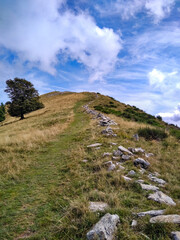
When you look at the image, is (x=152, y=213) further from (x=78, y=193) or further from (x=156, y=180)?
(x=78, y=193)

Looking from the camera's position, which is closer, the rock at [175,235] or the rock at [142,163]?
the rock at [175,235]

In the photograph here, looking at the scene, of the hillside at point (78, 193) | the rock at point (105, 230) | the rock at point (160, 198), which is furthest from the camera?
the rock at point (160, 198)

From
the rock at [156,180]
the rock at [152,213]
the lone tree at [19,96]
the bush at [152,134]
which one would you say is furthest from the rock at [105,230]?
the lone tree at [19,96]

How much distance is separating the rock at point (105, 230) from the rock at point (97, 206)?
0.43 meters

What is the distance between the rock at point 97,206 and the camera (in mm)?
2996

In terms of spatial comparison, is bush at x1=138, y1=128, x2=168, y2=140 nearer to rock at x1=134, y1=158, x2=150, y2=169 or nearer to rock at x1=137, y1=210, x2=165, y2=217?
rock at x1=134, y1=158, x2=150, y2=169

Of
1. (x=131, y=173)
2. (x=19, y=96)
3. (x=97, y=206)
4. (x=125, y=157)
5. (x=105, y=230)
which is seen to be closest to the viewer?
(x=105, y=230)

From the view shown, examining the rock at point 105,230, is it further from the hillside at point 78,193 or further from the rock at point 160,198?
the rock at point 160,198

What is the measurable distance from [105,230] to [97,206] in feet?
2.59

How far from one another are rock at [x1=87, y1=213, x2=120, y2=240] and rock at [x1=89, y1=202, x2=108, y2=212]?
43cm

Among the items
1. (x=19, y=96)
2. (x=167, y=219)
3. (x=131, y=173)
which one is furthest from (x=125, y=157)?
(x=19, y=96)

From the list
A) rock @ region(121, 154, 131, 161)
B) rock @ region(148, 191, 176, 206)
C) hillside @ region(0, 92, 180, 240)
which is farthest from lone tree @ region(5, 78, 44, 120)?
rock @ region(148, 191, 176, 206)

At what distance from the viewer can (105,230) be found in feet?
7.69

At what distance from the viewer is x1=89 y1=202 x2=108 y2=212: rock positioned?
300 centimetres
